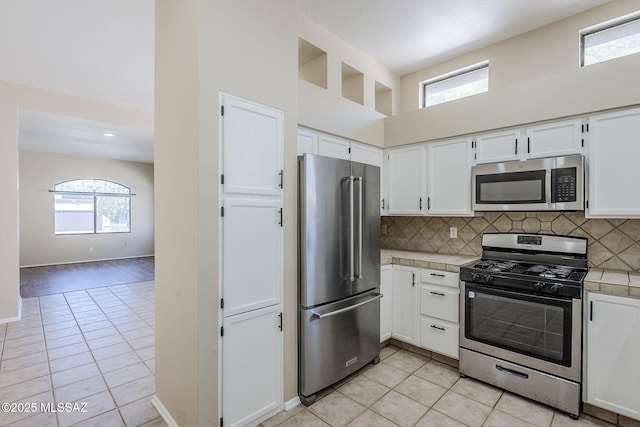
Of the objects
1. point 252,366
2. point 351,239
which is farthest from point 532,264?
point 252,366

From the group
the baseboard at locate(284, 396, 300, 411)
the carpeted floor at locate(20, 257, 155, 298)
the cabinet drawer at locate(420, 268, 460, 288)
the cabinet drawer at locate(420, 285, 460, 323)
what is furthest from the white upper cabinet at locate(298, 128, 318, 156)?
the carpeted floor at locate(20, 257, 155, 298)

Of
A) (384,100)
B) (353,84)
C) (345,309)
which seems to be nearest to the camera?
(345,309)

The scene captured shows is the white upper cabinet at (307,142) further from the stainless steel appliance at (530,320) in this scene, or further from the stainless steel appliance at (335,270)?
the stainless steel appliance at (530,320)

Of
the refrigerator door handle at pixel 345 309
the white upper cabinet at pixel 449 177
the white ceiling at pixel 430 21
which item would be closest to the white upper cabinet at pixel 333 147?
the white upper cabinet at pixel 449 177

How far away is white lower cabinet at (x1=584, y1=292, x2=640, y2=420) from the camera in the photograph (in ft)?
6.44

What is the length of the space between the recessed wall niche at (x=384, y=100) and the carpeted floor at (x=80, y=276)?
225 inches

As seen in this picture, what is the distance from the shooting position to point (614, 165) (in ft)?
7.60

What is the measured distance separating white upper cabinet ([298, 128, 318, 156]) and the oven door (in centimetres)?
178

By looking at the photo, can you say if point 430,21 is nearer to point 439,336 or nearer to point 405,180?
point 405,180

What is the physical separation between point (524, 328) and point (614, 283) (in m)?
0.64

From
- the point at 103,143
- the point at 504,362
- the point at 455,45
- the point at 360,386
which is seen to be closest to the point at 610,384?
the point at 504,362

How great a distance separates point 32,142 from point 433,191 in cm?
829

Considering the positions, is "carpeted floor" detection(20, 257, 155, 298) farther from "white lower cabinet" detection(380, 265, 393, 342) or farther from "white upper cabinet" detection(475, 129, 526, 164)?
"white upper cabinet" detection(475, 129, 526, 164)

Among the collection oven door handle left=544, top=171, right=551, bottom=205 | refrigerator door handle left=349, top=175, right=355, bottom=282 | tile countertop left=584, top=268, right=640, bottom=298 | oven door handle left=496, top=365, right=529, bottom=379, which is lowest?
oven door handle left=496, top=365, right=529, bottom=379
